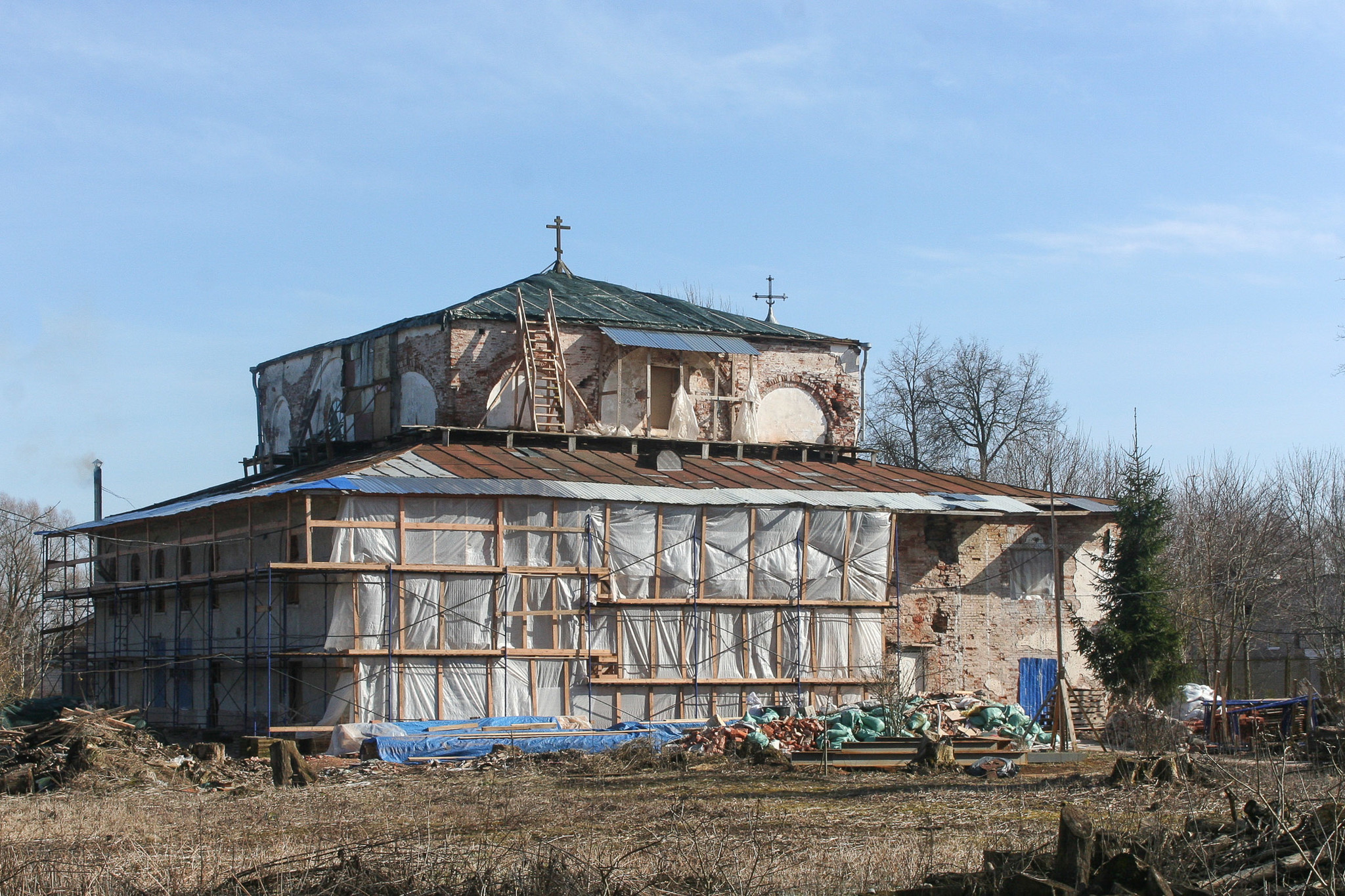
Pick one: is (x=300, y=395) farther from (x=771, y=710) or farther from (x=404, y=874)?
(x=404, y=874)

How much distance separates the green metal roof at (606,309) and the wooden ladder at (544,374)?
56cm

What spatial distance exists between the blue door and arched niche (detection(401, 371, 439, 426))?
41.5ft

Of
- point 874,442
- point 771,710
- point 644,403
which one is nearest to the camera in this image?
point 771,710

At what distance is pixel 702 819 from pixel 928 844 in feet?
9.50

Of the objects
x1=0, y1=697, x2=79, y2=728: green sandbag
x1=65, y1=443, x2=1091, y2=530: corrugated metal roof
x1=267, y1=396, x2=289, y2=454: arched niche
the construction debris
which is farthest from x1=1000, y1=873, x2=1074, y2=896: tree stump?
x1=267, y1=396, x2=289, y2=454: arched niche

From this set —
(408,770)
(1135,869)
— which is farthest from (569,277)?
(1135,869)

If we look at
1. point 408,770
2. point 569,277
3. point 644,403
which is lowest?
point 408,770

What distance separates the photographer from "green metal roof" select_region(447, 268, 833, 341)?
1222 inches

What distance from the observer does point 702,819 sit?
1381 centimetres

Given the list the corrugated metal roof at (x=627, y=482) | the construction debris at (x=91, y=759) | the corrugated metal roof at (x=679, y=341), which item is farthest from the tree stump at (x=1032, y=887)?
the corrugated metal roof at (x=679, y=341)

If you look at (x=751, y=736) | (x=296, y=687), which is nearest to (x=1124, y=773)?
(x=751, y=736)

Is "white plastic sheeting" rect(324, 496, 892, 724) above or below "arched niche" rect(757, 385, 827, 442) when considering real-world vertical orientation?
below

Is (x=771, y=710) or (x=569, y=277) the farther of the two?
(x=569, y=277)

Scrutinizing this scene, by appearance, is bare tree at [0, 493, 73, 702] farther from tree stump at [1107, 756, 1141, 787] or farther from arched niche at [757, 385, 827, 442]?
tree stump at [1107, 756, 1141, 787]
